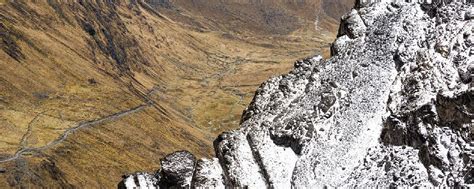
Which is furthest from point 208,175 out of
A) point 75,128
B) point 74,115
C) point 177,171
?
point 74,115

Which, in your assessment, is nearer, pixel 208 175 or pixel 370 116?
pixel 208 175

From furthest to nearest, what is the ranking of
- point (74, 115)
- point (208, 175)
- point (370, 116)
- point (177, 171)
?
1. point (74, 115)
2. point (177, 171)
3. point (370, 116)
4. point (208, 175)

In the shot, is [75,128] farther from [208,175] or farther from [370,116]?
[370,116]

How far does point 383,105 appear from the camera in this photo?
36125 millimetres

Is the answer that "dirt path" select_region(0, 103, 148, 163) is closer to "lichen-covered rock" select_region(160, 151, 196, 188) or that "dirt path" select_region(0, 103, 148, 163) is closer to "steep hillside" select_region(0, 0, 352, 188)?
"steep hillside" select_region(0, 0, 352, 188)

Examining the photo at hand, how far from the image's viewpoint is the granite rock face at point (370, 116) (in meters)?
29.7

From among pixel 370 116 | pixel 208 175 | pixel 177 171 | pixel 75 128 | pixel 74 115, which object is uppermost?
pixel 370 116

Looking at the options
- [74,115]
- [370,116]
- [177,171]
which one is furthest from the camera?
[74,115]

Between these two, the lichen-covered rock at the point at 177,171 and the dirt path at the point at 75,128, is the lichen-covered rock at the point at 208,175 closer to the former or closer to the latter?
the lichen-covered rock at the point at 177,171

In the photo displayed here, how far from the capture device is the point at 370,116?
119 feet

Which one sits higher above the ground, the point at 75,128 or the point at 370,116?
the point at 370,116

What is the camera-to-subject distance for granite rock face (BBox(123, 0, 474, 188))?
29.7m

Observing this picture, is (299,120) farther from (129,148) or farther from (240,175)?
(129,148)

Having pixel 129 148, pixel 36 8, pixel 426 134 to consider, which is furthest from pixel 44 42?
pixel 426 134
